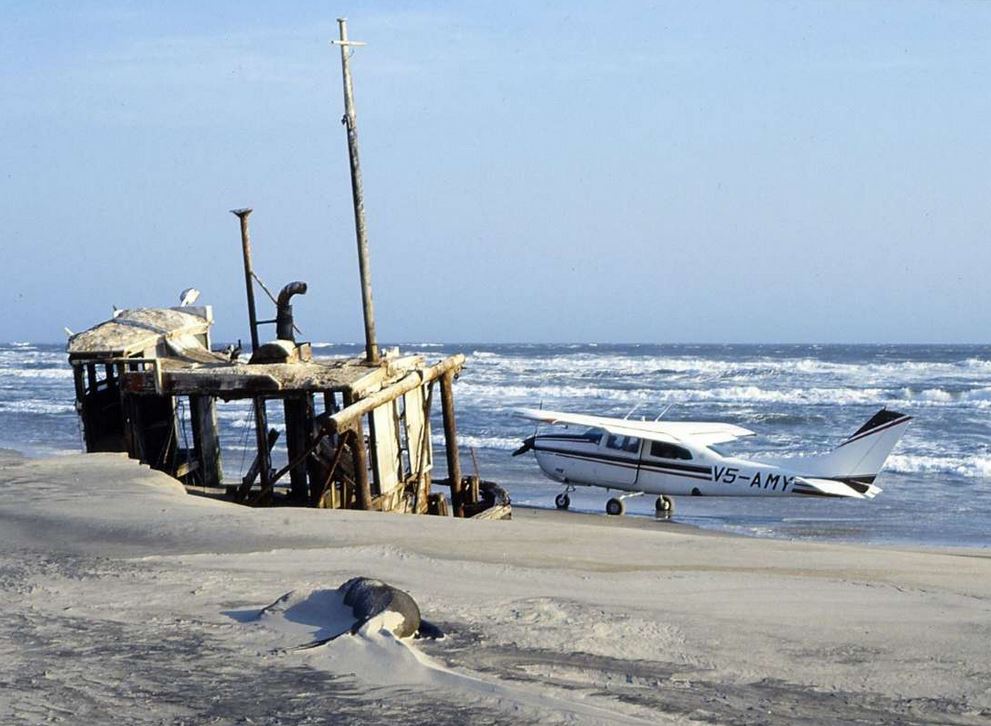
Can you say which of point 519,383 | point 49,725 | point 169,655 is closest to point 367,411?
point 169,655

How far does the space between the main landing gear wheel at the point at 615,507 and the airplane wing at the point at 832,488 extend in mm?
3103

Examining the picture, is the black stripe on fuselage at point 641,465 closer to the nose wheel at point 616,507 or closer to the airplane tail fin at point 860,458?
the nose wheel at point 616,507

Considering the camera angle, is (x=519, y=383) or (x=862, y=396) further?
(x=519, y=383)

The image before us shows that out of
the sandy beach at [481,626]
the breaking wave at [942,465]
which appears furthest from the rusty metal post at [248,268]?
the breaking wave at [942,465]

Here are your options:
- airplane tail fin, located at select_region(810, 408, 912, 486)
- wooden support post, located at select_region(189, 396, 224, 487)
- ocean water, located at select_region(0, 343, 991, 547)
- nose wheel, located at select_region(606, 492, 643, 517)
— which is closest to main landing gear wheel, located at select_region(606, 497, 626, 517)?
nose wheel, located at select_region(606, 492, 643, 517)

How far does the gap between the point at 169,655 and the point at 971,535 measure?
1445 cm

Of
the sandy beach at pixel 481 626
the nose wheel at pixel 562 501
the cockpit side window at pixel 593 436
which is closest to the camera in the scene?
the sandy beach at pixel 481 626

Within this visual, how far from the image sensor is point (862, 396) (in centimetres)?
4819

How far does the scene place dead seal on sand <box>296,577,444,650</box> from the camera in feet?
22.7

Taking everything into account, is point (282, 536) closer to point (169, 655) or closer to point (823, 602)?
point (169, 655)

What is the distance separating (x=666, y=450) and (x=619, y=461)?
104 centimetres

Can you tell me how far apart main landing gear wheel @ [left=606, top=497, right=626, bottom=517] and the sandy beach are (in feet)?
35.5

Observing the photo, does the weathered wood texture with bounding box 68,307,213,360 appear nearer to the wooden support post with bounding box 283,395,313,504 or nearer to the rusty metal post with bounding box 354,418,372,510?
the wooden support post with bounding box 283,395,313,504

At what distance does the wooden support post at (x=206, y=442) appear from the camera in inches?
625
